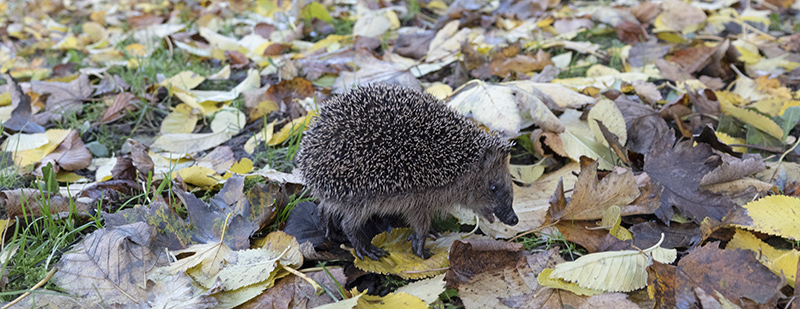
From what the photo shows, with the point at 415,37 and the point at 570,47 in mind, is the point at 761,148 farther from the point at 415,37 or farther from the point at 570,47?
the point at 415,37

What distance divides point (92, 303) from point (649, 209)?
3637 millimetres

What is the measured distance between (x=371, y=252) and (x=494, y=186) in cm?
119

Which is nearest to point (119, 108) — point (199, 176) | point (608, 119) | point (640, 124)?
point (199, 176)

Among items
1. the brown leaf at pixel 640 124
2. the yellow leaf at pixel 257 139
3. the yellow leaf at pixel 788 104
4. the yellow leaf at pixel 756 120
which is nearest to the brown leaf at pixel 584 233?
the brown leaf at pixel 640 124

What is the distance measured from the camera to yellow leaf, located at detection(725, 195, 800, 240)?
9.99 feet

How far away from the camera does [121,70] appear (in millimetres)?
6496

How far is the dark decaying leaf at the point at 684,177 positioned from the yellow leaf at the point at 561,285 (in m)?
1.10

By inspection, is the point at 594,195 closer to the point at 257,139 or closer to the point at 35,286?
the point at 257,139

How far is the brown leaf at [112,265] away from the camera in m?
2.98

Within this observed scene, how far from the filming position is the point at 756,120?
13.8 feet

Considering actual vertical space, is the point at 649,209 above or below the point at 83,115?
above

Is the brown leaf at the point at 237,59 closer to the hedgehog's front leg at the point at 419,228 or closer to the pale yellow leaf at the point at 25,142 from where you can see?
the pale yellow leaf at the point at 25,142

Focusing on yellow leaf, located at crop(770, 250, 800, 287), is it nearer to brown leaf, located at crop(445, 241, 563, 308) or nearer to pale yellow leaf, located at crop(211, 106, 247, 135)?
brown leaf, located at crop(445, 241, 563, 308)

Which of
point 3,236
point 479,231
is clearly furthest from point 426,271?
point 3,236
